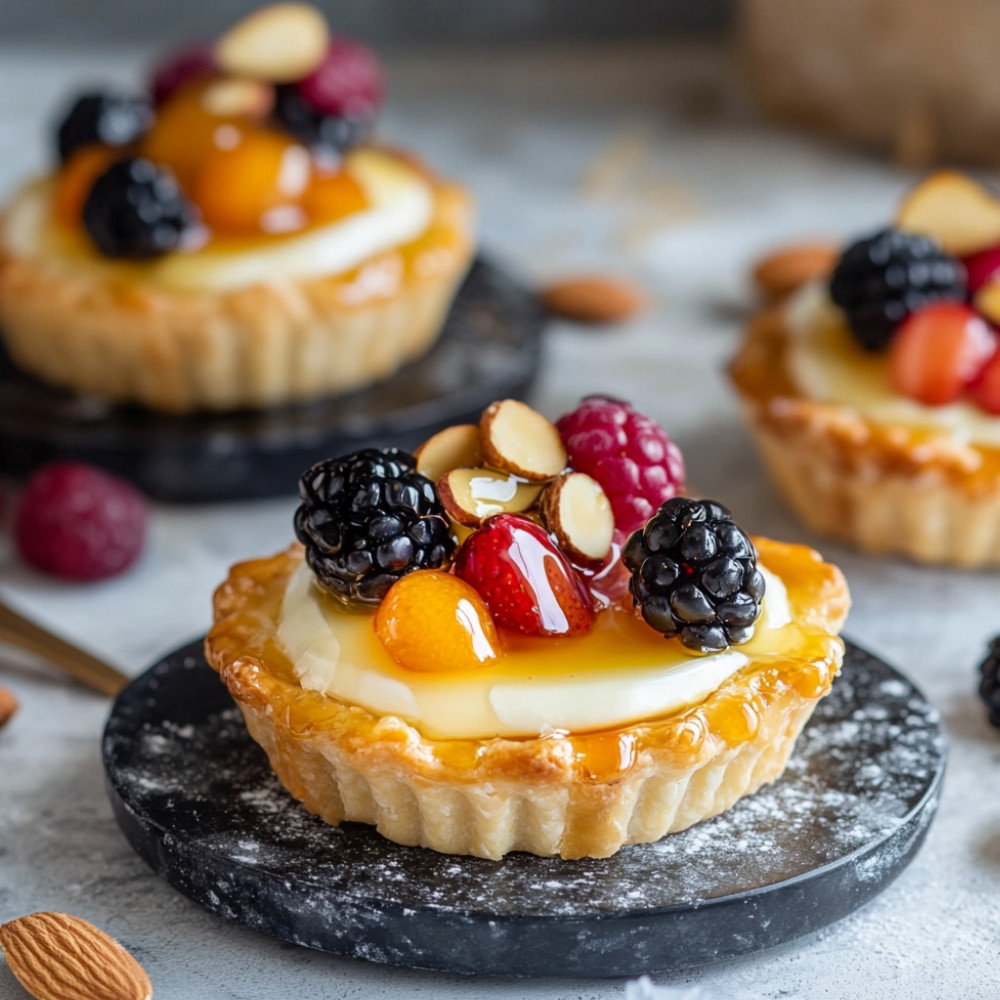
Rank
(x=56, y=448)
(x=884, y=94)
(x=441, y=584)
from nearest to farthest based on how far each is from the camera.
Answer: (x=441, y=584) → (x=56, y=448) → (x=884, y=94)

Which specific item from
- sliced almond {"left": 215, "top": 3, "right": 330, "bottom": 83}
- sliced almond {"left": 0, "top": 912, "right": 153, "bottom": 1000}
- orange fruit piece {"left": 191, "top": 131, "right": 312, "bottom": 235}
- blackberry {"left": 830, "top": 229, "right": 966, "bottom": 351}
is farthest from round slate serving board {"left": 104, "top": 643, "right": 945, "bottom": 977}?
sliced almond {"left": 215, "top": 3, "right": 330, "bottom": 83}

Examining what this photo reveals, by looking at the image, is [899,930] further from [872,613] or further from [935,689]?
[872,613]

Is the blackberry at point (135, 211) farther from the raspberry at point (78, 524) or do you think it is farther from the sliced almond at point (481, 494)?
the sliced almond at point (481, 494)

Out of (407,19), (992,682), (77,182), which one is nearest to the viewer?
(992,682)

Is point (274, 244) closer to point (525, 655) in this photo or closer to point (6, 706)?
point (6, 706)

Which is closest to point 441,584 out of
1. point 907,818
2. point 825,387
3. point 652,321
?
point 907,818

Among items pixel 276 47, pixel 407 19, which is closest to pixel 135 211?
pixel 276 47
